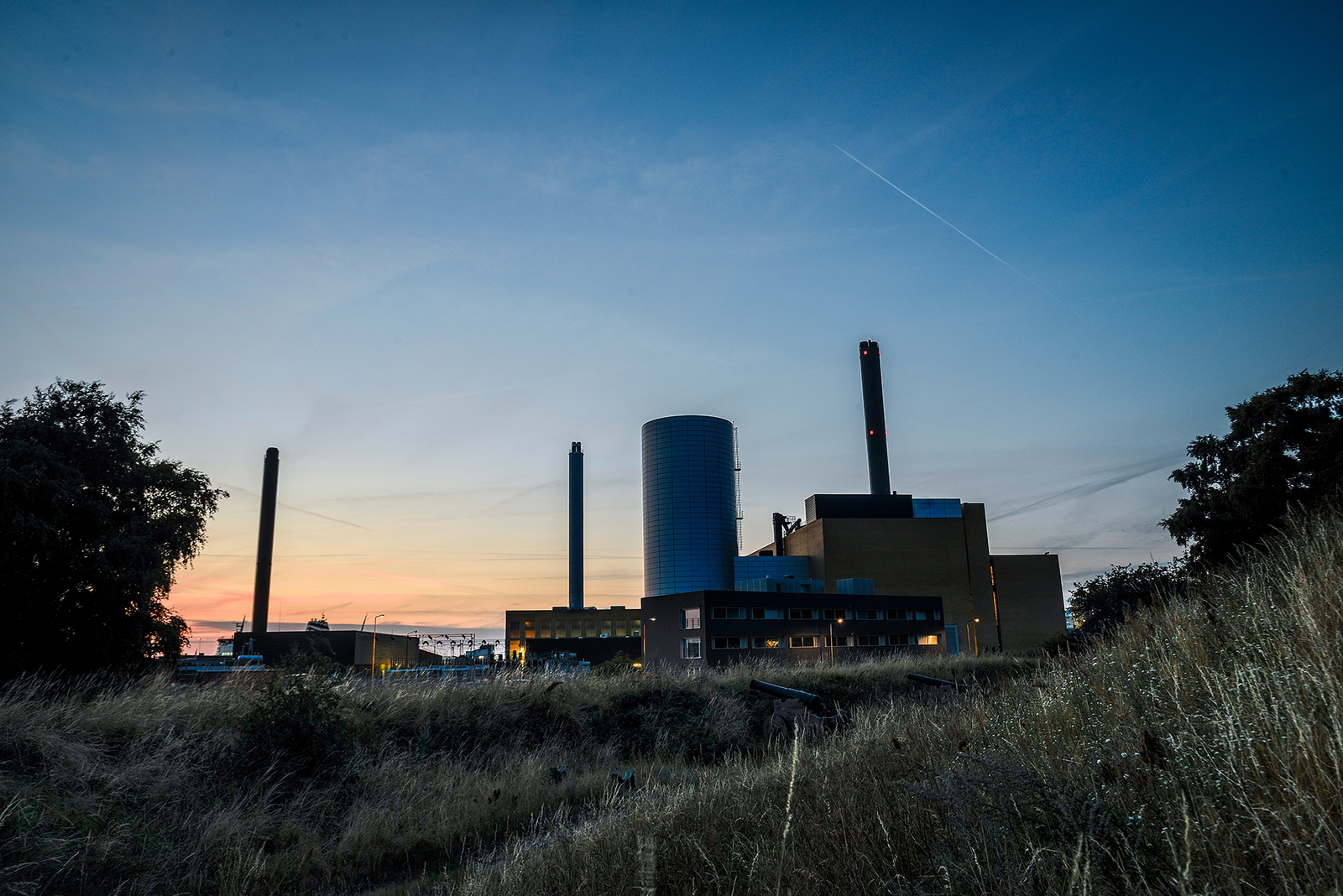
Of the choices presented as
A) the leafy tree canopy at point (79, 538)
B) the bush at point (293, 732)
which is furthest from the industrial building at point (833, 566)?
the bush at point (293, 732)

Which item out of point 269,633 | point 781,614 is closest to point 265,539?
point 269,633

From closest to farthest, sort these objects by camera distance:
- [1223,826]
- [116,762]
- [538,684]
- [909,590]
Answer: [1223,826] < [116,762] < [538,684] < [909,590]

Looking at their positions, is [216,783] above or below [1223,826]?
below

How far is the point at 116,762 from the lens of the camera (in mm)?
9789

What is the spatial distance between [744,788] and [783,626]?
6924 cm

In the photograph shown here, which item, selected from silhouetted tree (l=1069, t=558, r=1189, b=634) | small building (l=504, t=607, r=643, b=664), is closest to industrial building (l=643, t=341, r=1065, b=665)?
small building (l=504, t=607, r=643, b=664)

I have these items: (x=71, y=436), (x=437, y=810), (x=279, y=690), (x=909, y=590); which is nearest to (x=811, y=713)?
(x=437, y=810)

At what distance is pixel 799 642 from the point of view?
7488cm

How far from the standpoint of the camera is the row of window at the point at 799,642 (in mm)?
72125

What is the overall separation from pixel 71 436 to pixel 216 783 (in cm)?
2010

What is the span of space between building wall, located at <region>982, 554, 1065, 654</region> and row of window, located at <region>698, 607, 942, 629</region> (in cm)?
2472

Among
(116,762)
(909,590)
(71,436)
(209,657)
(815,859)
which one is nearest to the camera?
(815,859)

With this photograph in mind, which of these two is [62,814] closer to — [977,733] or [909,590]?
[977,733]

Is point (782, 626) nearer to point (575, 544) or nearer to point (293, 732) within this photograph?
point (575, 544)
